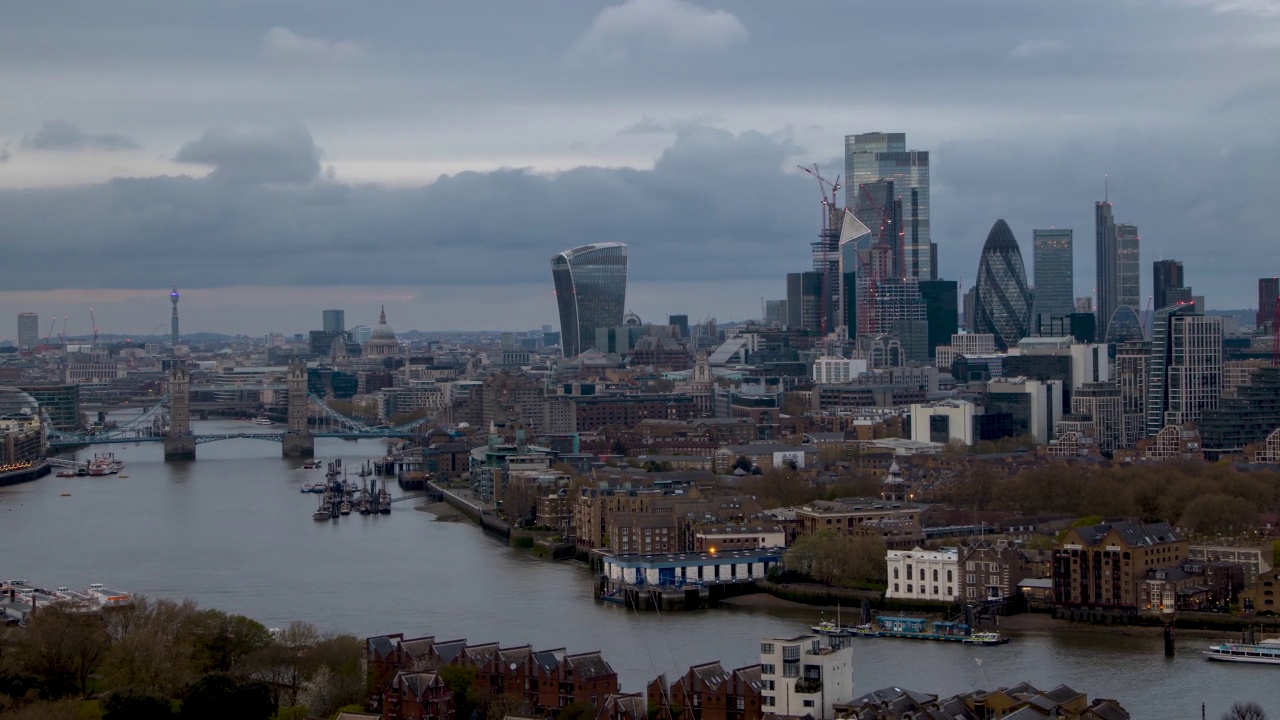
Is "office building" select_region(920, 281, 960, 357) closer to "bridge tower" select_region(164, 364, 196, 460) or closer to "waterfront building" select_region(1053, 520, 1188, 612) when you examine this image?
"bridge tower" select_region(164, 364, 196, 460)

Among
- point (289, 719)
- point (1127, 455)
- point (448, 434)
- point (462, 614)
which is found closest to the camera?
point (289, 719)

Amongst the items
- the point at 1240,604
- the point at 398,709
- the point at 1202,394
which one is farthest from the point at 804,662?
the point at 1202,394

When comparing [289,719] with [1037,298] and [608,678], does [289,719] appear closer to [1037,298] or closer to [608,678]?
[608,678]

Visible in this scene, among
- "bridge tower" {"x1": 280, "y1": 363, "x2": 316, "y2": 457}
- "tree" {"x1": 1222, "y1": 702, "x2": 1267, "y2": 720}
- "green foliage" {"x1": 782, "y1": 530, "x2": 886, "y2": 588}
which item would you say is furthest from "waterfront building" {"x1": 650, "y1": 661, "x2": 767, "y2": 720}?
"bridge tower" {"x1": 280, "y1": 363, "x2": 316, "y2": 457}

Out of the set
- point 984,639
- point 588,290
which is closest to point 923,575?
point 984,639

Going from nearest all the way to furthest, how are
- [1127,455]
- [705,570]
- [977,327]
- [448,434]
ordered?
[705,570]
[1127,455]
[448,434]
[977,327]

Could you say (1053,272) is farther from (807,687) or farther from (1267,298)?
(807,687)
